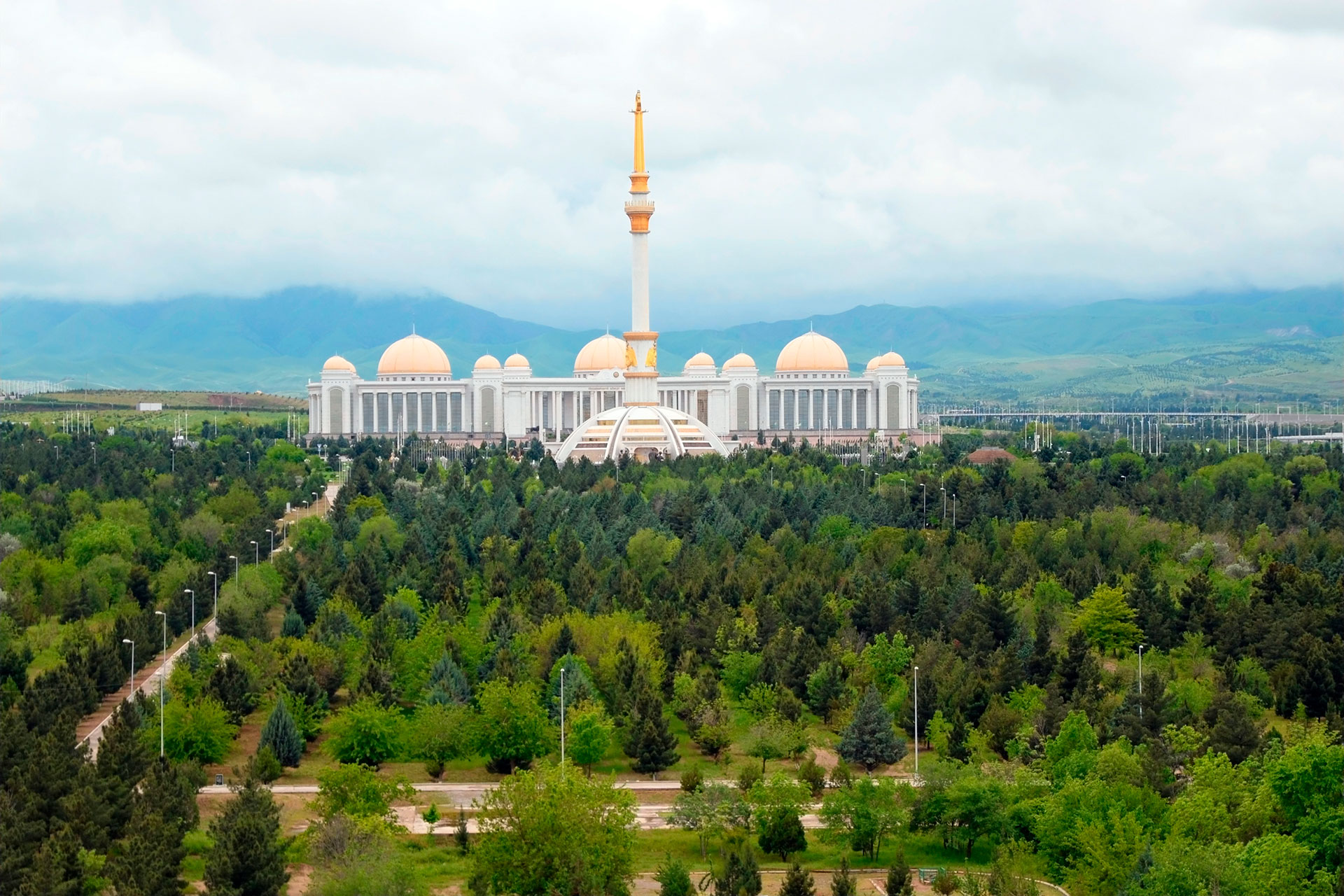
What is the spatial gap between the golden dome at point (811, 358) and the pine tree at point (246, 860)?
104951 millimetres

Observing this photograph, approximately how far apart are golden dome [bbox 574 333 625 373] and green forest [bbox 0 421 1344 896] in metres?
56.4

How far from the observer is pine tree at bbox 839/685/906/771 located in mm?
41000

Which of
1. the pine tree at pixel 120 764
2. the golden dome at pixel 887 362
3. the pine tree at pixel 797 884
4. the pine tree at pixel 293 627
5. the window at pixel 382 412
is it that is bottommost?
the pine tree at pixel 797 884

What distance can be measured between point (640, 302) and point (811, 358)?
2094 centimetres

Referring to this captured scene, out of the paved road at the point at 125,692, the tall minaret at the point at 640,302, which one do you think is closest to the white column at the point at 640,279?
the tall minaret at the point at 640,302

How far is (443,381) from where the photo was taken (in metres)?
137

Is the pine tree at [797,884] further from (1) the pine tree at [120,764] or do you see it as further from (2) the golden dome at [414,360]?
(2) the golden dome at [414,360]

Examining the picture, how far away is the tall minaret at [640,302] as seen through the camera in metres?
117

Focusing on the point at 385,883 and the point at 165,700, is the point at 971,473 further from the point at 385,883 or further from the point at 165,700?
the point at 385,883

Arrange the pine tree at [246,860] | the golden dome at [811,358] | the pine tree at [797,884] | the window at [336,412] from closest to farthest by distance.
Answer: the pine tree at [246,860], the pine tree at [797,884], the golden dome at [811,358], the window at [336,412]

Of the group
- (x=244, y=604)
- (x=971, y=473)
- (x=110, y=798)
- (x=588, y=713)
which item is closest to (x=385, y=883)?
(x=110, y=798)

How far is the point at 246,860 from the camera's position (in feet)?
102

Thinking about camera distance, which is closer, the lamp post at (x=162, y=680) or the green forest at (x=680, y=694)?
the green forest at (x=680, y=694)

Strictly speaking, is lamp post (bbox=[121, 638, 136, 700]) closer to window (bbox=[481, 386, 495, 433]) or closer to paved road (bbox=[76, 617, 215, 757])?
paved road (bbox=[76, 617, 215, 757])
